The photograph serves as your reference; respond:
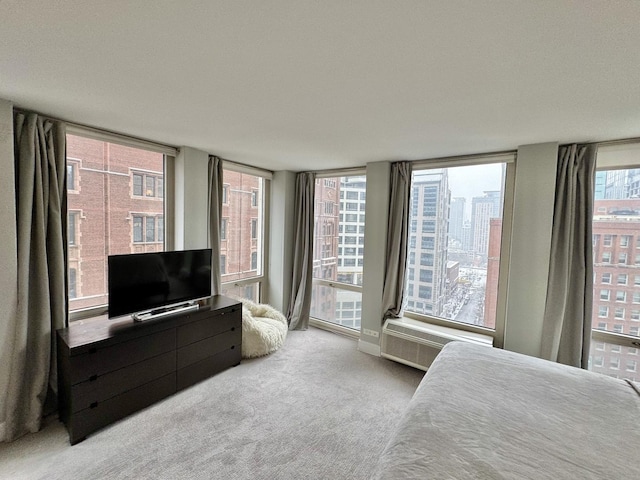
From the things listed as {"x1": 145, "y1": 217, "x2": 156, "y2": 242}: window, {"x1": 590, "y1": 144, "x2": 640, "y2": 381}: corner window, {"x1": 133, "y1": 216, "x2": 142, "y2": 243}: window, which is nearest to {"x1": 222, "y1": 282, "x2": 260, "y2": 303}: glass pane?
{"x1": 145, "y1": 217, "x2": 156, "y2": 242}: window

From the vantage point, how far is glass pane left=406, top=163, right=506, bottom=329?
306 cm

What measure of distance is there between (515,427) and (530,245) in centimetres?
185

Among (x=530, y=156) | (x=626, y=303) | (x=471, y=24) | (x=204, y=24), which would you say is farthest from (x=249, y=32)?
(x=626, y=303)

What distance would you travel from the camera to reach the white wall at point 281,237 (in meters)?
4.37

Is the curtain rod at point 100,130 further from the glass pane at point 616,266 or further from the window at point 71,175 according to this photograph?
the glass pane at point 616,266

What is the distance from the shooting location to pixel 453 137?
7.96 ft

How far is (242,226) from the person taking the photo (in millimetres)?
4137

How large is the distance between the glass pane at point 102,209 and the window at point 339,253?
7.61ft

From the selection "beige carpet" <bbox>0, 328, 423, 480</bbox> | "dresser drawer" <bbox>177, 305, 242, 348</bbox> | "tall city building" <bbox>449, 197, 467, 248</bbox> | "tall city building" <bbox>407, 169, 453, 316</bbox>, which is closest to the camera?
"beige carpet" <bbox>0, 328, 423, 480</bbox>

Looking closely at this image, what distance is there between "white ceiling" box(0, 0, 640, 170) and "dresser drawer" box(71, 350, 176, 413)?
203 cm

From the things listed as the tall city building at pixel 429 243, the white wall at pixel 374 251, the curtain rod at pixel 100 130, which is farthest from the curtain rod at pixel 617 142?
the curtain rod at pixel 100 130

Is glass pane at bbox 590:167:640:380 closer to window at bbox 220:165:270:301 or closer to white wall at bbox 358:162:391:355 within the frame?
white wall at bbox 358:162:391:355

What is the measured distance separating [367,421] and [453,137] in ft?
8.40

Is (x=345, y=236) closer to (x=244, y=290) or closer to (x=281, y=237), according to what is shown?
(x=281, y=237)
